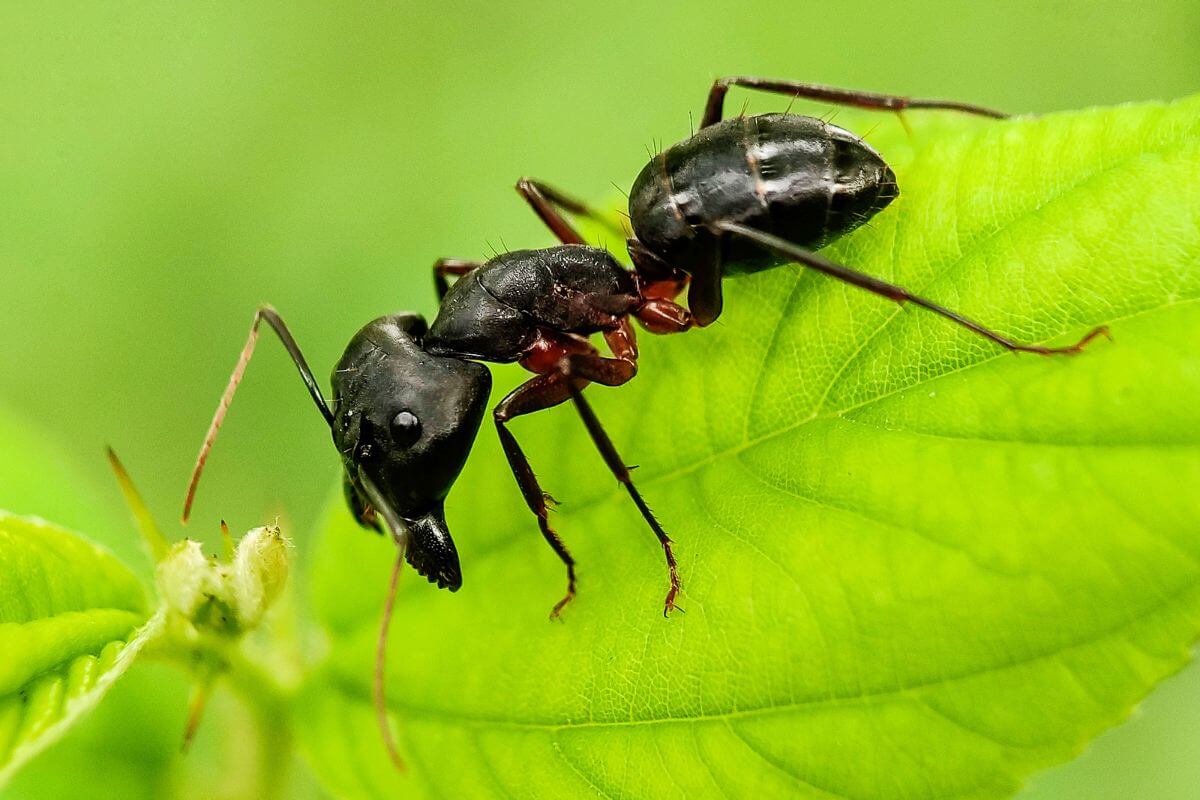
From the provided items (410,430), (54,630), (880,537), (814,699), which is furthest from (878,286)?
(54,630)

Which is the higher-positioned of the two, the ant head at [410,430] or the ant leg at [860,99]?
the ant leg at [860,99]

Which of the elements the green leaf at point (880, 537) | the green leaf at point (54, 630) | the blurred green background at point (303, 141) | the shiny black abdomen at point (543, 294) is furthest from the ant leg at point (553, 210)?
the green leaf at point (54, 630)

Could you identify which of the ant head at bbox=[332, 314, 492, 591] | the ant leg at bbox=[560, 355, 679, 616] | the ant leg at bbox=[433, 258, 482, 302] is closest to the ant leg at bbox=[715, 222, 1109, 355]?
the ant leg at bbox=[560, 355, 679, 616]

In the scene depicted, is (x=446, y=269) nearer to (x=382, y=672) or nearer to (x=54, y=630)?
(x=382, y=672)

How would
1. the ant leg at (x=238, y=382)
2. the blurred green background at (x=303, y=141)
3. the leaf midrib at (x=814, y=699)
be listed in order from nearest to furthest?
1. the leaf midrib at (x=814, y=699)
2. the ant leg at (x=238, y=382)
3. the blurred green background at (x=303, y=141)

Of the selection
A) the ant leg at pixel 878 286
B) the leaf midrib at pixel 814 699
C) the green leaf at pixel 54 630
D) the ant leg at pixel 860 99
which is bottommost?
the leaf midrib at pixel 814 699

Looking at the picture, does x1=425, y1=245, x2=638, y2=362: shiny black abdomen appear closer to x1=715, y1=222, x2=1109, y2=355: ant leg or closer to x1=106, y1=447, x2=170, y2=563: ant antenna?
x1=715, y1=222, x2=1109, y2=355: ant leg

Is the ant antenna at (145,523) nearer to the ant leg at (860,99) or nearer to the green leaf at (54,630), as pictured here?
the green leaf at (54,630)
